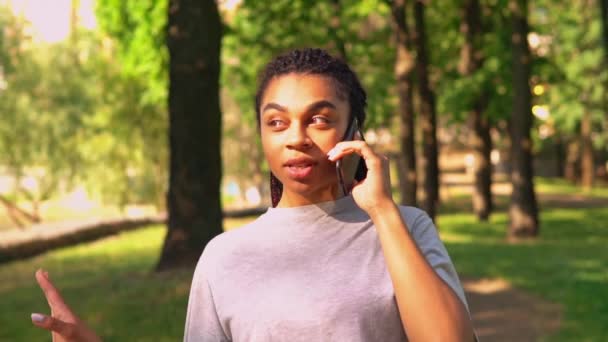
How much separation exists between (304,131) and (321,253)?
0.30m

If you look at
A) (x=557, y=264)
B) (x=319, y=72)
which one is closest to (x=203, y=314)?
(x=319, y=72)

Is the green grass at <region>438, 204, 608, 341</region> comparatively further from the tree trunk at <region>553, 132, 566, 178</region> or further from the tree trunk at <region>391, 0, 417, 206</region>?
the tree trunk at <region>553, 132, 566, 178</region>

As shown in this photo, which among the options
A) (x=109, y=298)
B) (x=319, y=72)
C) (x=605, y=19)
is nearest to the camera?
(x=319, y=72)

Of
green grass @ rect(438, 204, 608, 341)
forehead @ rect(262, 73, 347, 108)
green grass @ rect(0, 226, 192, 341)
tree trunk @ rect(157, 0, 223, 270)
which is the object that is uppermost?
forehead @ rect(262, 73, 347, 108)

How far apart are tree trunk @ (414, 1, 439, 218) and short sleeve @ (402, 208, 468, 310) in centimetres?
2521

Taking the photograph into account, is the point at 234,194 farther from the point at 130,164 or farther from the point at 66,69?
the point at 130,164

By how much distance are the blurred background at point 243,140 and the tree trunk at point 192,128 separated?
2 cm

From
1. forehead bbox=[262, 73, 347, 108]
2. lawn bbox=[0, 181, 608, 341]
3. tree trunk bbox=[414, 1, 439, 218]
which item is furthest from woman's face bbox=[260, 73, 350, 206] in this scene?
tree trunk bbox=[414, 1, 439, 218]

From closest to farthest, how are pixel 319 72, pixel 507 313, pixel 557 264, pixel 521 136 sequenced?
1. pixel 319 72
2. pixel 507 313
3. pixel 557 264
4. pixel 521 136

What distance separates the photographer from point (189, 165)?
46.7 ft

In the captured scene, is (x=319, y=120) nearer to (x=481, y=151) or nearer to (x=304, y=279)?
(x=304, y=279)

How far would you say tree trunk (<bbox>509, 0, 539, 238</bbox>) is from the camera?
969 inches

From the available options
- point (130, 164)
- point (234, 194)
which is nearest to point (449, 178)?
point (234, 194)

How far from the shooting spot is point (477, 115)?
31.6 m
